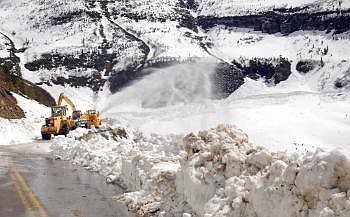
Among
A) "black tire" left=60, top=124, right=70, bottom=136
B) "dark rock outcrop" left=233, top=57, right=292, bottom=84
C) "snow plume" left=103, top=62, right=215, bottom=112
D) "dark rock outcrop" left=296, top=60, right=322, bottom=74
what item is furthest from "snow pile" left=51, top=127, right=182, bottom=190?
"dark rock outcrop" left=296, top=60, right=322, bottom=74

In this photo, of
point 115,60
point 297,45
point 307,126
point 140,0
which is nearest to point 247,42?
point 297,45

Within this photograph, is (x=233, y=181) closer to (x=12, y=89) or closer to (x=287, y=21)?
(x=12, y=89)

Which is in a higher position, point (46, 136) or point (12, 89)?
point (12, 89)

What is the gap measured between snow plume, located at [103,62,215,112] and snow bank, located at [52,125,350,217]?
58.7m

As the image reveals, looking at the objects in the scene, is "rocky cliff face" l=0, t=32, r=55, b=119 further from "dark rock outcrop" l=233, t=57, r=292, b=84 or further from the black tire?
"dark rock outcrop" l=233, t=57, r=292, b=84

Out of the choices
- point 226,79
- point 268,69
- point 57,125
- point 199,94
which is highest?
point 268,69

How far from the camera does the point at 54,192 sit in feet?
44.0

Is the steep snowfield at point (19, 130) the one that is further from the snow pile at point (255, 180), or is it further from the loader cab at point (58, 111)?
the snow pile at point (255, 180)

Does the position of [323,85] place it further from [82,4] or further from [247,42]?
[82,4]

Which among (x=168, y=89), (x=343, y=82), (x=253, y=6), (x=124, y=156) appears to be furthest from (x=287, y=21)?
(x=124, y=156)

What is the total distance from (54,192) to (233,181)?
6.06 metres

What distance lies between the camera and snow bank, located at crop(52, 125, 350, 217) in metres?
6.72

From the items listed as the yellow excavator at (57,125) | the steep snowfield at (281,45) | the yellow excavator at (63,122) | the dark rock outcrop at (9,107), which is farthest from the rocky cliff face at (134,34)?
the yellow excavator at (57,125)

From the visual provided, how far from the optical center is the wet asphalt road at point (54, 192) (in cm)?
1096
